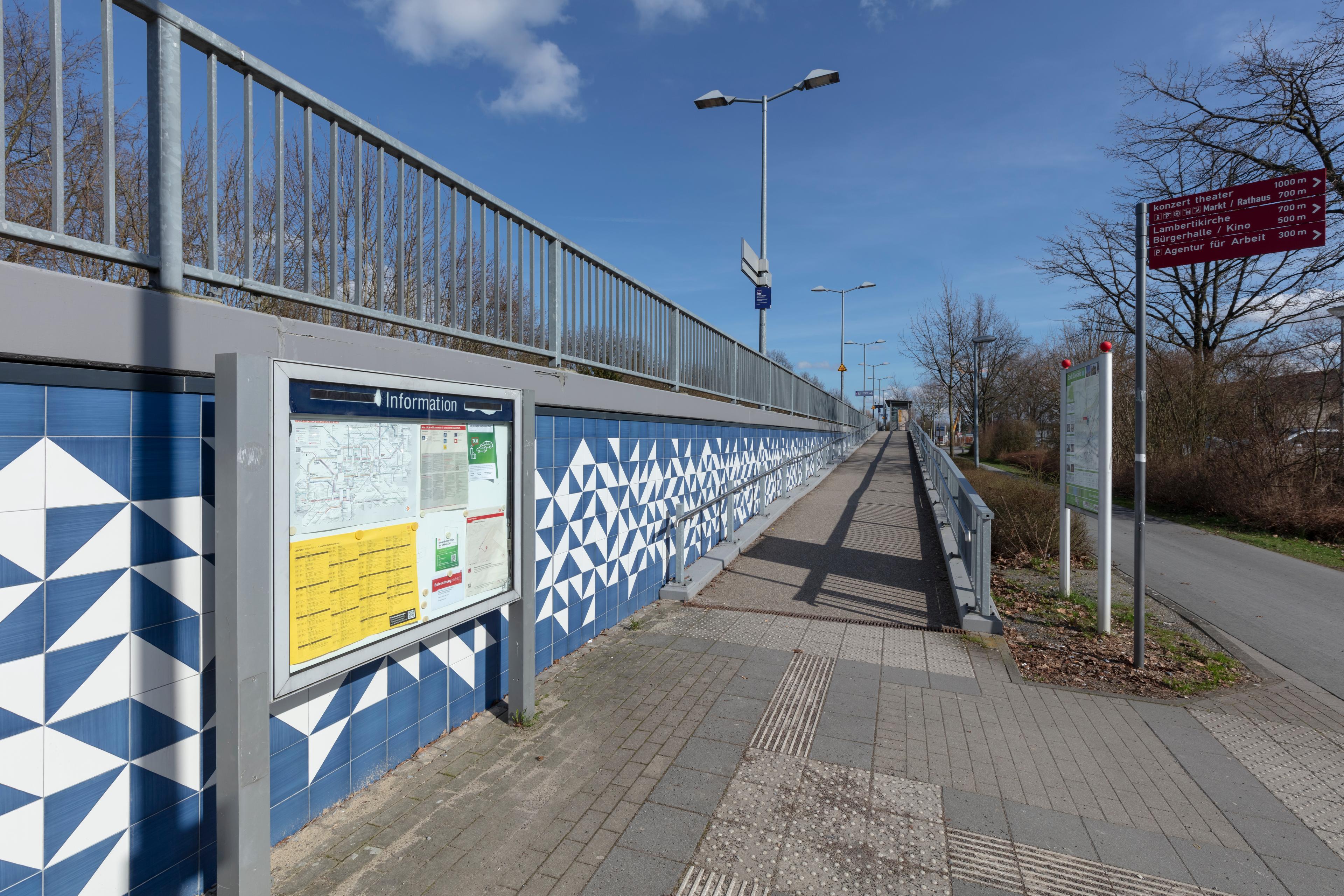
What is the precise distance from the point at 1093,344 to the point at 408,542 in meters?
31.8

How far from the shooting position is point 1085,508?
6.18 metres

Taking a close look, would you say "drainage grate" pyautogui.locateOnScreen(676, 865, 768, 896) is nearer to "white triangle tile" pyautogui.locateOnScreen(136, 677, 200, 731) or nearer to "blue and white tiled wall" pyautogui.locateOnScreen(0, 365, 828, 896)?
"blue and white tiled wall" pyautogui.locateOnScreen(0, 365, 828, 896)

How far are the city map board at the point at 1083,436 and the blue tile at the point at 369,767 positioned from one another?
5.75 m

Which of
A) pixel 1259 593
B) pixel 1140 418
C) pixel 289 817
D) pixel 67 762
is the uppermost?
pixel 1140 418

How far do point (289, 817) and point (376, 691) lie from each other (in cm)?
57

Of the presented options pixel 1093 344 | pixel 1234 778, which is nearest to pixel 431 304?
pixel 1234 778

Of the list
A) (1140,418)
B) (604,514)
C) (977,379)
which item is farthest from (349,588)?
(977,379)

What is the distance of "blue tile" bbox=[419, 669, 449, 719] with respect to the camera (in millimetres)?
3426

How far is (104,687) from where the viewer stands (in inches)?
81.3

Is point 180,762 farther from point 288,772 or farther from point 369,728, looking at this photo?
point 369,728

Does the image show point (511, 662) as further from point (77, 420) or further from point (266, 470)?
point (77, 420)

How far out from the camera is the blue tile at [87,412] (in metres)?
1.97

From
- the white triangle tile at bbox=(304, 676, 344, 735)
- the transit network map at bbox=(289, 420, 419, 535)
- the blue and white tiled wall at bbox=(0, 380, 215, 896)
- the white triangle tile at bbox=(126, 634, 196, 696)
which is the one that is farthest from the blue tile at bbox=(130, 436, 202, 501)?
the white triangle tile at bbox=(304, 676, 344, 735)

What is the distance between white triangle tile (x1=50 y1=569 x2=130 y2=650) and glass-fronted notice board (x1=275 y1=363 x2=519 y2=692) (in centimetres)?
42
